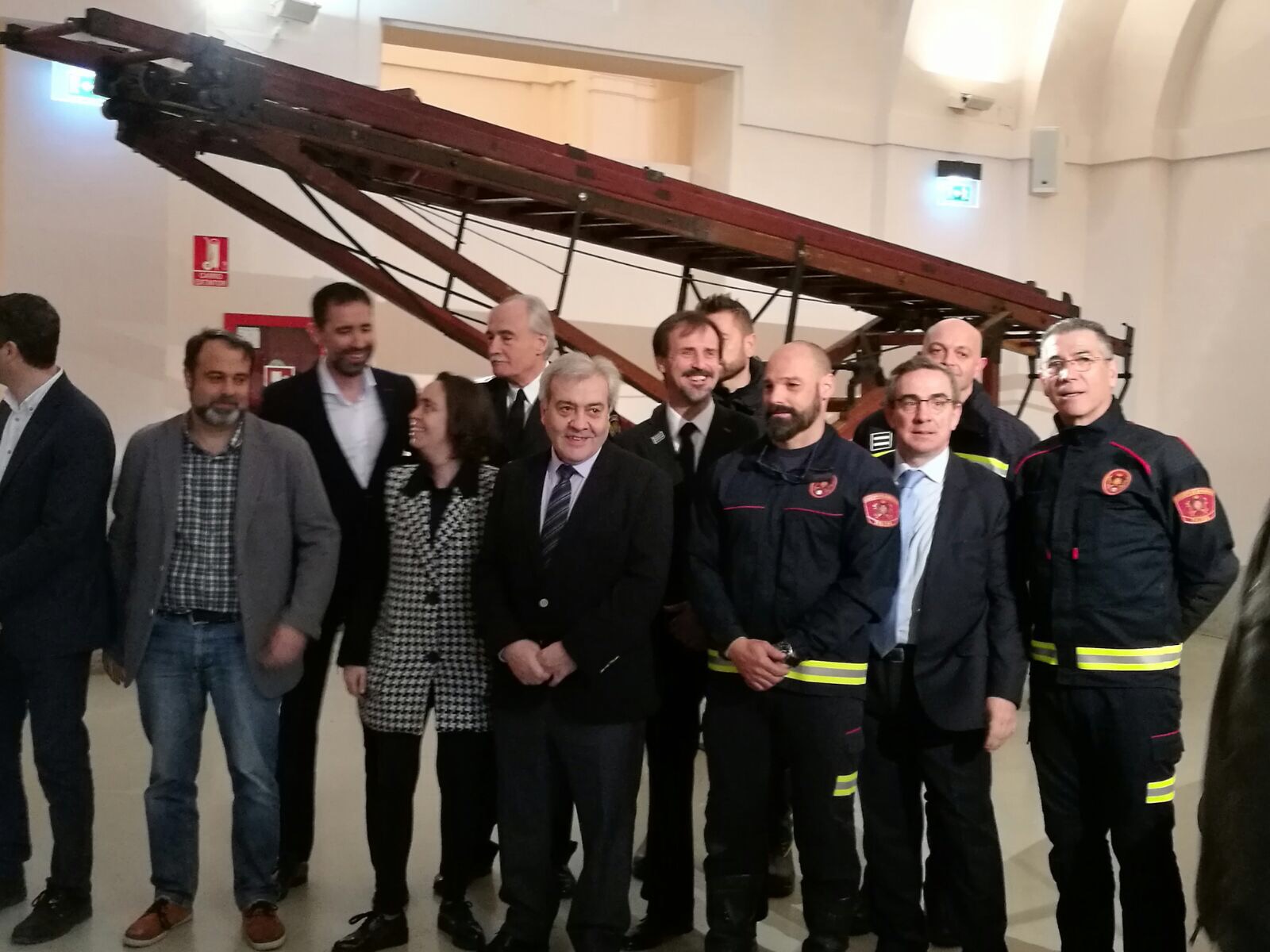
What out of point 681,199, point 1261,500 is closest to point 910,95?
point 1261,500

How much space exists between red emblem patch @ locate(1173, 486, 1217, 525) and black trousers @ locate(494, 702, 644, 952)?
51.8 inches

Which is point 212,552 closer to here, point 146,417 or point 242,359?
point 242,359

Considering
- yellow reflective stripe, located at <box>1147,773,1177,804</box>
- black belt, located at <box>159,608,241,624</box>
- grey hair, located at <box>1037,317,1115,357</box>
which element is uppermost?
grey hair, located at <box>1037,317,1115,357</box>

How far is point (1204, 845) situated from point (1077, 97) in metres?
8.52

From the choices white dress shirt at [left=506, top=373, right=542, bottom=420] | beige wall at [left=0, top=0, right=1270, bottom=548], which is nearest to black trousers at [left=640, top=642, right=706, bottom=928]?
white dress shirt at [left=506, top=373, right=542, bottom=420]

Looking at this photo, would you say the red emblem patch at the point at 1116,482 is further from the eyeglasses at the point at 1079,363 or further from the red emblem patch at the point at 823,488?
the red emblem patch at the point at 823,488

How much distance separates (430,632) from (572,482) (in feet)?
1.74

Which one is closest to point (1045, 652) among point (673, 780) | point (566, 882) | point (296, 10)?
point (673, 780)

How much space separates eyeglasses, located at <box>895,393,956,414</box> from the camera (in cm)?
292

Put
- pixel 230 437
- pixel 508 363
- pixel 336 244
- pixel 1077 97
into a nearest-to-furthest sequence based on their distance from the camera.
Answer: pixel 230 437 → pixel 508 363 → pixel 336 244 → pixel 1077 97

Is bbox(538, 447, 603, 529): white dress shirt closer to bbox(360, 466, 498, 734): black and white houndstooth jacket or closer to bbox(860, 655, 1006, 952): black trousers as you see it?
bbox(360, 466, 498, 734): black and white houndstooth jacket

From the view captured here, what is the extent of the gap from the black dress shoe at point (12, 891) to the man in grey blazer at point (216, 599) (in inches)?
15.4

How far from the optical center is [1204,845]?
99 cm

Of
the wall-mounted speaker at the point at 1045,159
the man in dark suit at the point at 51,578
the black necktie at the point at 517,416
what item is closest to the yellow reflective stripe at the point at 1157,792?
the black necktie at the point at 517,416
